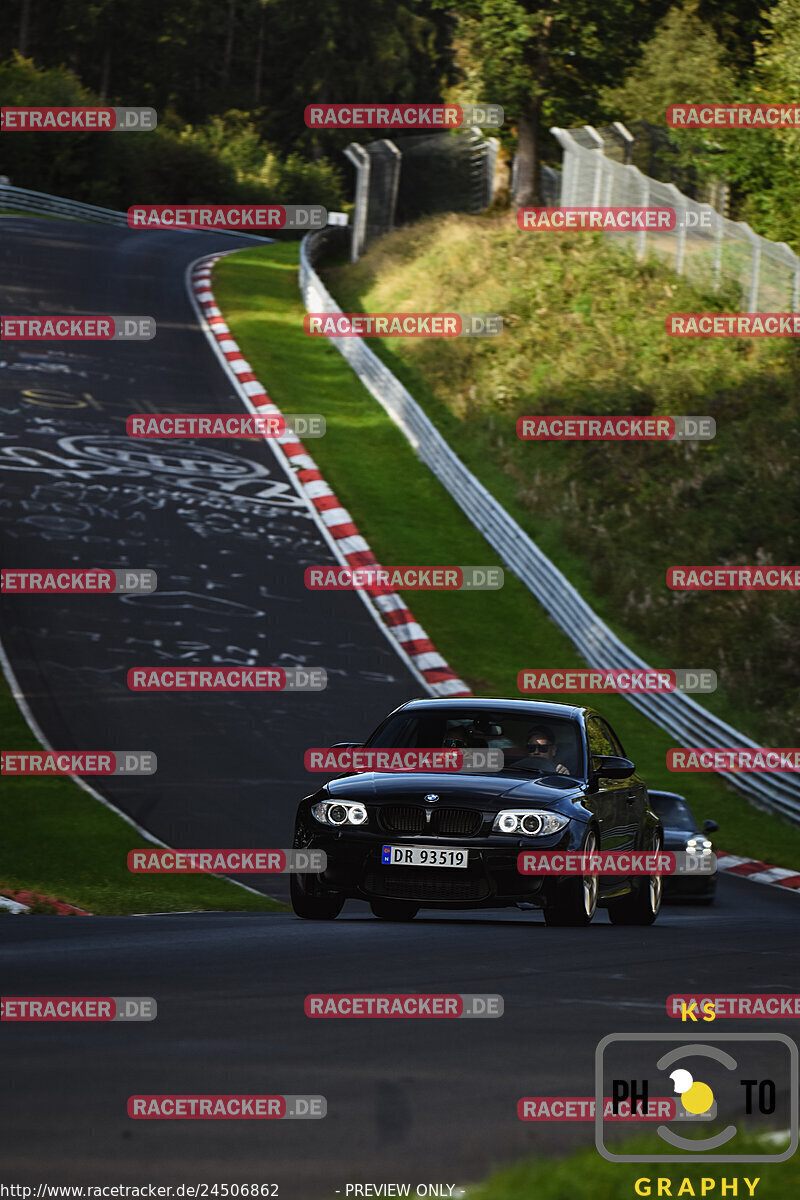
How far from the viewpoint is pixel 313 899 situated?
10211 mm

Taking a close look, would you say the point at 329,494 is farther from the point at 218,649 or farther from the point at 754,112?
the point at 754,112

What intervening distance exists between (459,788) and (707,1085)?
447 cm

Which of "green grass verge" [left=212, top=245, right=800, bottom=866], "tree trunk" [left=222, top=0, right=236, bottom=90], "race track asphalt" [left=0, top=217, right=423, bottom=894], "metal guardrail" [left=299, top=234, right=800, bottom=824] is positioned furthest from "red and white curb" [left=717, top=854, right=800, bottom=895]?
"tree trunk" [left=222, top=0, right=236, bottom=90]

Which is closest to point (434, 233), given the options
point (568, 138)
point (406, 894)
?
point (568, 138)

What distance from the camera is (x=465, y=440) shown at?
32.6 meters

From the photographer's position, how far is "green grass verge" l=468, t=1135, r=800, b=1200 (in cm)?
383

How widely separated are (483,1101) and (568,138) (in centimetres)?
3584

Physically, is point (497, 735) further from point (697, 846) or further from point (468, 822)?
point (697, 846)

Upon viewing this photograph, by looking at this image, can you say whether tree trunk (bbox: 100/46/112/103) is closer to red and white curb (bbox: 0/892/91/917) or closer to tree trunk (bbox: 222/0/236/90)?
tree trunk (bbox: 222/0/236/90)

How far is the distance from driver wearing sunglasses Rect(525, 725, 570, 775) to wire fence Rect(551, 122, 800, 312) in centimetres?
2198

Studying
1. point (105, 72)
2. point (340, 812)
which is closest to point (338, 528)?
point (340, 812)

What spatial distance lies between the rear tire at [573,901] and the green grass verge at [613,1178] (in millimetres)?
5636

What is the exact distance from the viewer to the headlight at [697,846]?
15.0 m

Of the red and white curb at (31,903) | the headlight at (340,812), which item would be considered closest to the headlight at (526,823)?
the headlight at (340,812)
